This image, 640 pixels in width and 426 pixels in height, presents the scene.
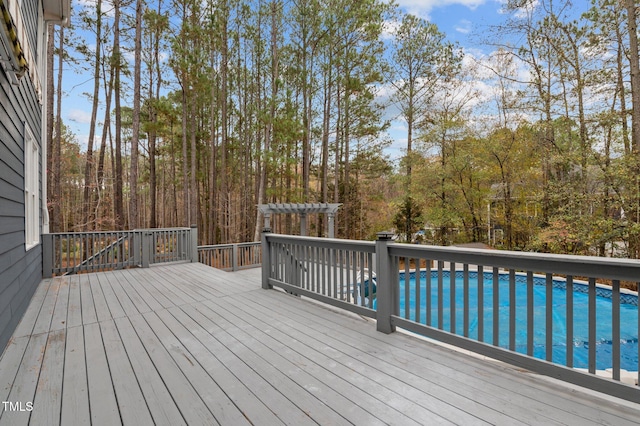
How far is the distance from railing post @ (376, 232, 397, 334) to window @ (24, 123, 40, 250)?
4.25 meters

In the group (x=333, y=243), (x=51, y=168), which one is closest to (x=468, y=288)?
(x=333, y=243)

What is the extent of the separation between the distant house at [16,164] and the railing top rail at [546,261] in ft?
11.3

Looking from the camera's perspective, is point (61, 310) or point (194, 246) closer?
point (61, 310)

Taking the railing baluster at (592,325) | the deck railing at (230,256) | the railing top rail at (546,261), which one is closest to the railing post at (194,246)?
the deck railing at (230,256)

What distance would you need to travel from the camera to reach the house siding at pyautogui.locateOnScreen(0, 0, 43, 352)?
8.41ft

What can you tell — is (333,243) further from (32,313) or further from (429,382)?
(32,313)

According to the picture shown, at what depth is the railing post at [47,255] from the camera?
17.2 ft

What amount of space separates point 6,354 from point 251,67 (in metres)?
14.7

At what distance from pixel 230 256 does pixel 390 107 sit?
37.7 ft

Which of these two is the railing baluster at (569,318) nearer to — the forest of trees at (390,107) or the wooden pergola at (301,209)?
the wooden pergola at (301,209)

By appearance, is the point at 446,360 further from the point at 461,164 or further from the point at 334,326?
the point at 461,164

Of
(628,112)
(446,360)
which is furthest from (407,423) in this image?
(628,112)

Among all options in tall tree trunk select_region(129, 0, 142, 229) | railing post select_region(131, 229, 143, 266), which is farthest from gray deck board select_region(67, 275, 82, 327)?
tall tree trunk select_region(129, 0, 142, 229)

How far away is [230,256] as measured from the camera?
7941 millimetres
